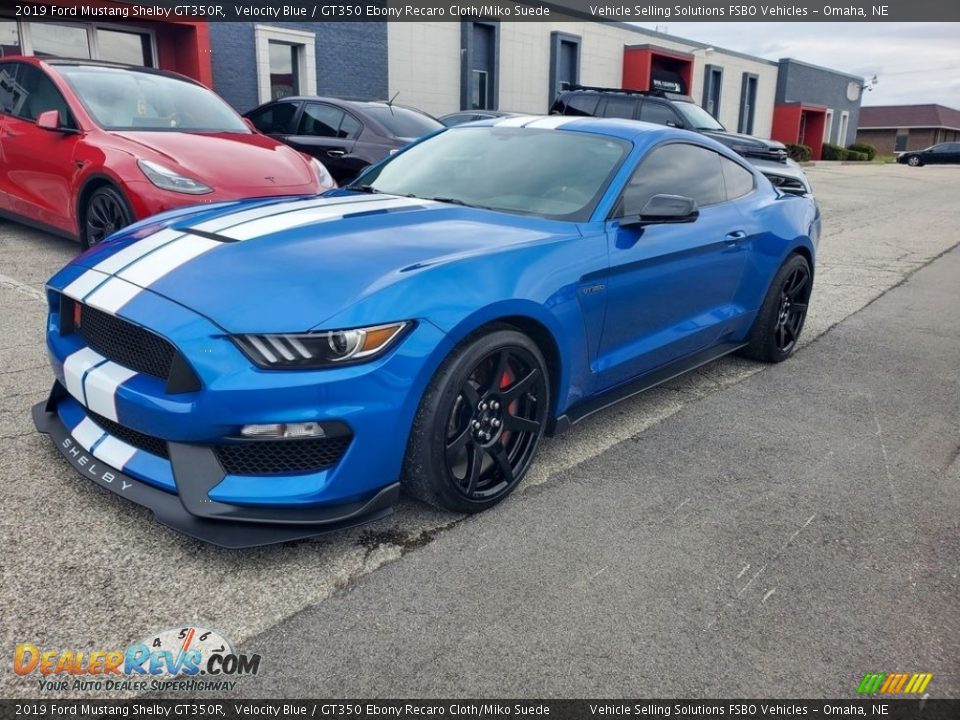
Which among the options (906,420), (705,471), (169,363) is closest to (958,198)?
(906,420)

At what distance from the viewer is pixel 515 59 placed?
78.9 ft

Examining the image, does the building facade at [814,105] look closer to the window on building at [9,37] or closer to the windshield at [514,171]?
the window on building at [9,37]

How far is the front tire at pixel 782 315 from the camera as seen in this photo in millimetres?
4902

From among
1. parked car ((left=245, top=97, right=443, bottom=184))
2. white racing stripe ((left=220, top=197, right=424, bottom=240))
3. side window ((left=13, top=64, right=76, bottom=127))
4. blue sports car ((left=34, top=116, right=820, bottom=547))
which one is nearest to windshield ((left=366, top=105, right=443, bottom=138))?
parked car ((left=245, top=97, right=443, bottom=184))

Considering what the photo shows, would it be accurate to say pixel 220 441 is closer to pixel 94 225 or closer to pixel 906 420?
pixel 906 420

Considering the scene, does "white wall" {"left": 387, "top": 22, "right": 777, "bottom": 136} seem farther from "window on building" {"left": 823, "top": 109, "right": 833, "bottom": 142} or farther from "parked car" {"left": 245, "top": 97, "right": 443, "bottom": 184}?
"window on building" {"left": 823, "top": 109, "right": 833, "bottom": 142}

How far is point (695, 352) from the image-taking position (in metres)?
4.30

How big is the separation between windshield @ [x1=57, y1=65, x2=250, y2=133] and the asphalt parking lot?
A: 117 inches

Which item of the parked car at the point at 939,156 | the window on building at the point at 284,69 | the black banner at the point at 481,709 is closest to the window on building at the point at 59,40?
the window on building at the point at 284,69

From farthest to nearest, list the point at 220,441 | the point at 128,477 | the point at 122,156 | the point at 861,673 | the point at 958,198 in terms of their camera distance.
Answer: the point at 958,198
the point at 122,156
the point at 128,477
the point at 220,441
the point at 861,673

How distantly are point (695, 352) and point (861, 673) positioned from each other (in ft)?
7.41

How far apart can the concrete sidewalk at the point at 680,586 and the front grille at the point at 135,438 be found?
734 mm

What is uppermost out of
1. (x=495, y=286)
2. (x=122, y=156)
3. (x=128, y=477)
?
(x=122, y=156)

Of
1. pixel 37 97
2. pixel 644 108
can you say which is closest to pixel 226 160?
pixel 37 97
